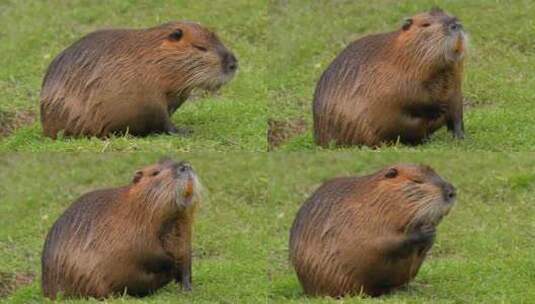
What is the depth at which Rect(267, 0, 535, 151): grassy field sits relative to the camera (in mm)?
12078

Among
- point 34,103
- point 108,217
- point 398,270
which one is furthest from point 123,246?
point 34,103

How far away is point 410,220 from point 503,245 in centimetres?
216

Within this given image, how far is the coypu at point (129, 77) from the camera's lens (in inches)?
426

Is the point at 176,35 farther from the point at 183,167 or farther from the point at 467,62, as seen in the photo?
the point at 467,62

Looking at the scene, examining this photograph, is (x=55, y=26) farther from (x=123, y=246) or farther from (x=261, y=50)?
(x=123, y=246)

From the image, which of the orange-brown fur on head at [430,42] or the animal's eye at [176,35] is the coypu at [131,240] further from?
the orange-brown fur on head at [430,42]

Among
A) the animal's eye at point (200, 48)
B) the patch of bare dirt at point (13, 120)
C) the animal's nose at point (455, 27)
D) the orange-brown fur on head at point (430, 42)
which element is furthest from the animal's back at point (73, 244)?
the patch of bare dirt at point (13, 120)

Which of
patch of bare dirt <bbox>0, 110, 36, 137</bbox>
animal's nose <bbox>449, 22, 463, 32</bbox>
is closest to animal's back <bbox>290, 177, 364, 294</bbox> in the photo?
animal's nose <bbox>449, 22, 463, 32</bbox>

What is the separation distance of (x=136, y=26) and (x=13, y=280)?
4416mm

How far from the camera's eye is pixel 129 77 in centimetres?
1084

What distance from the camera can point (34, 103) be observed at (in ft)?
44.3

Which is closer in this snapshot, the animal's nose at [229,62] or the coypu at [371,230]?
the coypu at [371,230]

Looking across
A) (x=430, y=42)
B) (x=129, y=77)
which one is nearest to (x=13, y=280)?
(x=129, y=77)

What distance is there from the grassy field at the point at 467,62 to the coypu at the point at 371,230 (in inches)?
57.8
